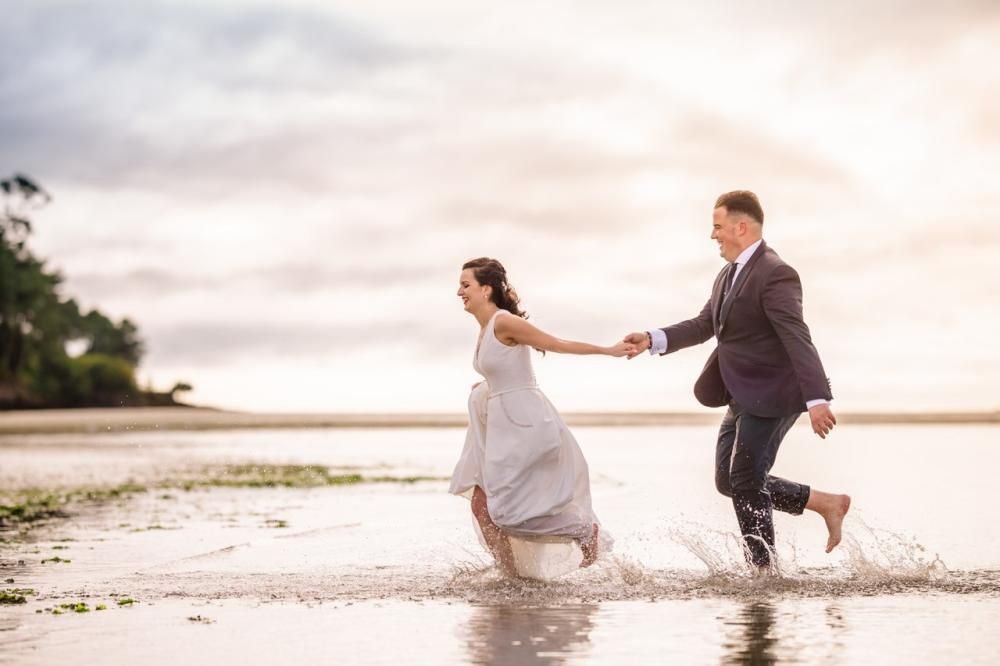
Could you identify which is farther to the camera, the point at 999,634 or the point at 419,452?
the point at 419,452

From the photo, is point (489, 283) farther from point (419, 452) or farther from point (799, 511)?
point (419, 452)

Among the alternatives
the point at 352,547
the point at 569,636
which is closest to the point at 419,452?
the point at 352,547

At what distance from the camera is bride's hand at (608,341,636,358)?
33.0ft

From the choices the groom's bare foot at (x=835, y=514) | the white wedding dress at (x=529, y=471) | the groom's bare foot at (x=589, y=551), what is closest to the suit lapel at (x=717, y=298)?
the white wedding dress at (x=529, y=471)

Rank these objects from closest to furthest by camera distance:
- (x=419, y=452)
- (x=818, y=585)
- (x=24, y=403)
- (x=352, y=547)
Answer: (x=818, y=585) → (x=352, y=547) → (x=419, y=452) → (x=24, y=403)

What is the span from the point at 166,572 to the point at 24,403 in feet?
210

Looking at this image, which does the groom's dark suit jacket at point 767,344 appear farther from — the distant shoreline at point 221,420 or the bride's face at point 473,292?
the distant shoreline at point 221,420

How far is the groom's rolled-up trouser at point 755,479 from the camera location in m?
9.34

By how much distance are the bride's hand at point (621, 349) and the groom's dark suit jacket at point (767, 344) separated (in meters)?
0.74

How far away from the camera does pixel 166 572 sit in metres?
10.8

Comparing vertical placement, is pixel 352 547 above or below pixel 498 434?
below

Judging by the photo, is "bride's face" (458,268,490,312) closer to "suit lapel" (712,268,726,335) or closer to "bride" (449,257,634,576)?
"bride" (449,257,634,576)

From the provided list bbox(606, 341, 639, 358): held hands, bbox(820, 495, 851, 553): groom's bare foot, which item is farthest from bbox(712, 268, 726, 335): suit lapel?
bbox(820, 495, 851, 553): groom's bare foot

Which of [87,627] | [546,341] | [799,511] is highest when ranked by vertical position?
[546,341]
